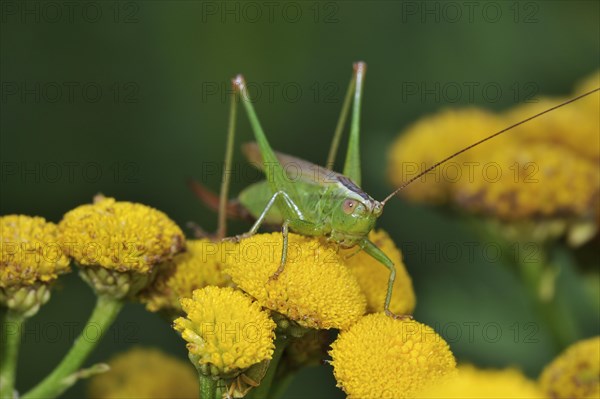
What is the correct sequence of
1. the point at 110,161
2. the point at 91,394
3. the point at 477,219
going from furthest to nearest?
the point at 110,161, the point at 477,219, the point at 91,394

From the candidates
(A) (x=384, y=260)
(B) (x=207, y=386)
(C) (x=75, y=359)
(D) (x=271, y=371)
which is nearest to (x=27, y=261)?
(C) (x=75, y=359)

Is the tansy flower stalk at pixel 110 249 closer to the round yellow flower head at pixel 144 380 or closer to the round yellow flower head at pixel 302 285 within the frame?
the round yellow flower head at pixel 302 285

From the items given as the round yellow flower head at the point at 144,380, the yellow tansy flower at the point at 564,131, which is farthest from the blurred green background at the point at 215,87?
the round yellow flower head at the point at 144,380

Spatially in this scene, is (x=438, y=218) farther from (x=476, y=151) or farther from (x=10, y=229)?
(x=10, y=229)

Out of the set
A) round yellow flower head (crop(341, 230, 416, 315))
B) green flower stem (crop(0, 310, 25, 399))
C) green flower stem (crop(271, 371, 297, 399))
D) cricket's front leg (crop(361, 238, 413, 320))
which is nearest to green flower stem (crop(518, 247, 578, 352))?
round yellow flower head (crop(341, 230, 416, 315))

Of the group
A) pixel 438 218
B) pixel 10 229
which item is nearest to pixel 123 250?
pixel 10 229

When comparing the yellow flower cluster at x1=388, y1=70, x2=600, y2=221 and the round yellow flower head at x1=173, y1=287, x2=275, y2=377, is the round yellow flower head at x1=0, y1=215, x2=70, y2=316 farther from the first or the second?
the yellow flower cluster at x1=388, y1=70, x2=600, y2=221

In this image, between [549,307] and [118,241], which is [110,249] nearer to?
[118,241]

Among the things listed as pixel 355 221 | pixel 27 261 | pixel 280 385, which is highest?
pixel 355 221
